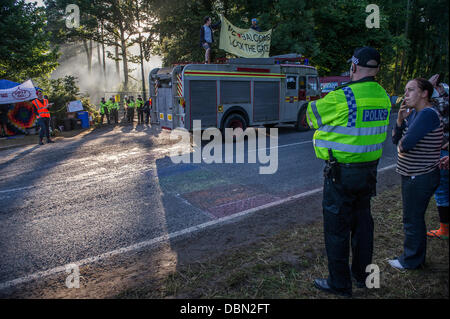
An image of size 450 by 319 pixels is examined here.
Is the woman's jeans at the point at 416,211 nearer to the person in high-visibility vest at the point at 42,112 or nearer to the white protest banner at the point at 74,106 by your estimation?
the person in high-visibility vest at the point at 42,112

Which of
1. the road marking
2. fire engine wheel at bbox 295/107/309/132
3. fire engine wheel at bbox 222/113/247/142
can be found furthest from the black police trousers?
fire engine wheel at bbox 295/107/309/132

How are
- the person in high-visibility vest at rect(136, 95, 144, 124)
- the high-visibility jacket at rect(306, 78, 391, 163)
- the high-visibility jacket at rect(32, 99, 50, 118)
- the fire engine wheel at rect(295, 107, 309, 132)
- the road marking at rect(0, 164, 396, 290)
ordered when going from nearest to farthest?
the high-visibility jacket at rect(306, 78, 391, 163) < the road marking at rect(0, 164, 396, 290) < the high-visibility jacket at rect(32, 99, 50, 118) < the fire engine wheel at rect(295, 107, 309, 132) < the person in high-visibility vest at rect(136, 95, 144, 124)

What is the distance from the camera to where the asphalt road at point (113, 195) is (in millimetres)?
4184

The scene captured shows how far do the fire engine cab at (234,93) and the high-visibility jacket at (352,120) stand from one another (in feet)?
26.2

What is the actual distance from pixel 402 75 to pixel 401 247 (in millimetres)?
32756

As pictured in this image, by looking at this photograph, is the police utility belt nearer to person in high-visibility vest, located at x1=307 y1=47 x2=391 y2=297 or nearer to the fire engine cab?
person in high-visibility vest, located at x1=307 y1=47 x2=391 y2=297

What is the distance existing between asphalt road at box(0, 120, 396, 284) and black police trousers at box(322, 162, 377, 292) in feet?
7.54

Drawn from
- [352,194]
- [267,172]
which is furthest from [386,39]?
[352,194]

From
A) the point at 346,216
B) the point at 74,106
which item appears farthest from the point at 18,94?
the point at 346,216

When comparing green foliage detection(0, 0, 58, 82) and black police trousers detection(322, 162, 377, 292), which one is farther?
green foliage detection(0, 0, 58, 82)

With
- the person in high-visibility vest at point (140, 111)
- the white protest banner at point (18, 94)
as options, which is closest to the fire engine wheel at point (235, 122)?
the person in high-visibility vest at point (140, 111)

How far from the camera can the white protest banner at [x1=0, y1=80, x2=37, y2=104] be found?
1314cm

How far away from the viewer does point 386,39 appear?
Result: 74.5 ft
